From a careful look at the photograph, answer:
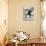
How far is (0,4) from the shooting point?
11.8ft

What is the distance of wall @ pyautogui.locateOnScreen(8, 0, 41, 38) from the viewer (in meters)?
4.23

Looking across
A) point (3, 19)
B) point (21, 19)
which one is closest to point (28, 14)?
point (21, 19)

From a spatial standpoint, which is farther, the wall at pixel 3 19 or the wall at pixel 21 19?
the wall at pixel 21 19

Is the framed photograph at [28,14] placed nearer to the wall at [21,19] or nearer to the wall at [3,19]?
the wall at [21,19]

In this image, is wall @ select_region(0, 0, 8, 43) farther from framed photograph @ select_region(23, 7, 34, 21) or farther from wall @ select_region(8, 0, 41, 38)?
framed photograph @ select_region(23, 7, 34, 21)

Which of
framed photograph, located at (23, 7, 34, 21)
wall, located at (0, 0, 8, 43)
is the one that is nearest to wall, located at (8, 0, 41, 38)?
framed photograph, located at (23, 7, 34, 21)

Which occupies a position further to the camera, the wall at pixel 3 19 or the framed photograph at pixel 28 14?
the framed photograph at pixel 28 14

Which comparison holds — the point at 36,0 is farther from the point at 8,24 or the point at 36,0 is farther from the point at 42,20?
the point at 8,24

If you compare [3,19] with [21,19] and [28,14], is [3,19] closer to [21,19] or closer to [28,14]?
[21,19]

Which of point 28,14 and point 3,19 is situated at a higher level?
point 28,14

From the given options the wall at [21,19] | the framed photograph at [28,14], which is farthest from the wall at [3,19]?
the framed photograph at [28,14]

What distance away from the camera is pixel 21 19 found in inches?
169

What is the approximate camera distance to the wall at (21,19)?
167 inches

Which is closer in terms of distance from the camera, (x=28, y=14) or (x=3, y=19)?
(x=3, y=19)
